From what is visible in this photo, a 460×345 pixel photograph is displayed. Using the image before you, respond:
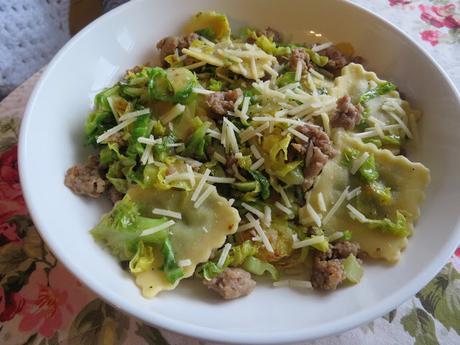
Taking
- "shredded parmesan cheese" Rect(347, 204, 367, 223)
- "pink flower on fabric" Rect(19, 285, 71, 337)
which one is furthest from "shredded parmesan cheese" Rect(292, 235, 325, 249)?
"pink flower on fabric" Rect(19, 285, 71, 337)

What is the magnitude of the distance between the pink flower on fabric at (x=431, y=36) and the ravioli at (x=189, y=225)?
1836 mm

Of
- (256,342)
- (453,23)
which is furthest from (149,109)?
(453,23)

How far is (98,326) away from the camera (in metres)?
1.65

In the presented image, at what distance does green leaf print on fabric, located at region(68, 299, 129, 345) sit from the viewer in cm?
161

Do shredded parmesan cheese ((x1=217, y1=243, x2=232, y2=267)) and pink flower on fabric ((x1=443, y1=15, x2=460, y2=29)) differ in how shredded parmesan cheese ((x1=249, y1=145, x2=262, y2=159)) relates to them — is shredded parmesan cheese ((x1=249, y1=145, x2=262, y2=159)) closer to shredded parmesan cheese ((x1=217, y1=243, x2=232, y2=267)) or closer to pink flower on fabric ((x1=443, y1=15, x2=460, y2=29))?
shredded parmesan cheese ((x1=217, y1=243, x2=232, y2=267))

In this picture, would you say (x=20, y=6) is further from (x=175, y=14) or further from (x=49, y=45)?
(x=175, y=14)

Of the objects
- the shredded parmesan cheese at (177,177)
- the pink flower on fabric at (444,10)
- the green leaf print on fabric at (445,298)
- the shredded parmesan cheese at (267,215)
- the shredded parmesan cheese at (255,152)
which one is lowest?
the green leaf print on fabric at (445,298)

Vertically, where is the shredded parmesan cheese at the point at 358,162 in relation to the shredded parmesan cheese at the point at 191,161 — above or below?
above

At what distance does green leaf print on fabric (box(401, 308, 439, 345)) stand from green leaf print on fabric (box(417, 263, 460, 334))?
1.5 inches

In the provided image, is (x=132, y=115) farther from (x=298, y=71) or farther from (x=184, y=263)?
(x=298, y=71)

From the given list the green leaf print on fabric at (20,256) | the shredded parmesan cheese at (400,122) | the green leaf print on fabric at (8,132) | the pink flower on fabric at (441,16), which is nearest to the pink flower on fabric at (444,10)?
the pink flower on fabric at (441,16)

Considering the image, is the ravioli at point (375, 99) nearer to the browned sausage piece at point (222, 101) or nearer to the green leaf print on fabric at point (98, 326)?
the browned sausage piece at point (222, 101)

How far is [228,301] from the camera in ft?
5.04

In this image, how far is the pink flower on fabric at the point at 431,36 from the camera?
2.74 metres
